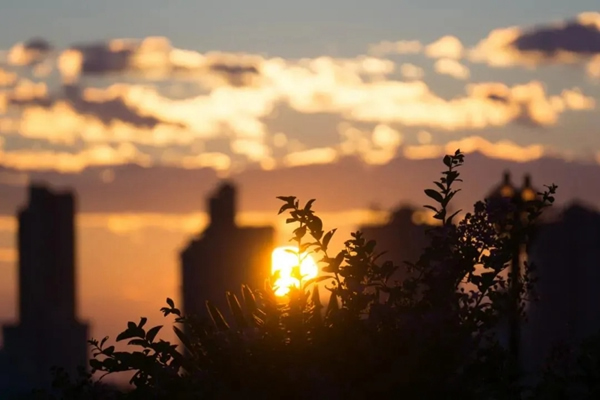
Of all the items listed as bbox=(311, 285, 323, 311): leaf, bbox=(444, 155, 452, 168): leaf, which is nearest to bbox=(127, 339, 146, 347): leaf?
bbox=(311, 285, 323, 311): leaf

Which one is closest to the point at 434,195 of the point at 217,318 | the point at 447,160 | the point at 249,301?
the point at 447,160

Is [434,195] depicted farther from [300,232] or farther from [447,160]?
[300,232]

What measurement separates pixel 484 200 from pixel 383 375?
147 centimetres

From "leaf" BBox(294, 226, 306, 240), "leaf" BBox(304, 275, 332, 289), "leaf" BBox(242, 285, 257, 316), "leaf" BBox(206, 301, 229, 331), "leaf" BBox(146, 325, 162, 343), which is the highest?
"leaf" BBox(294, 226, 306, 240)

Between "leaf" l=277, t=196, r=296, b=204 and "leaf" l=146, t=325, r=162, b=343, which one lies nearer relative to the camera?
"leaf" l=146, t=325, r=162, b=343

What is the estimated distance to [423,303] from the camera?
733 cm

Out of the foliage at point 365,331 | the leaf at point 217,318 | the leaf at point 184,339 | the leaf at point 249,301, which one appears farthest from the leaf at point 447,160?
the leaf at point 184,339

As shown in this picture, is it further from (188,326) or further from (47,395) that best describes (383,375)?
(47,395)

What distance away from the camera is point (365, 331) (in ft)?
23.0

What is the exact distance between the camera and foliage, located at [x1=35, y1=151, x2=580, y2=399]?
6766mm

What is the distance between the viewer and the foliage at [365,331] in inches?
266

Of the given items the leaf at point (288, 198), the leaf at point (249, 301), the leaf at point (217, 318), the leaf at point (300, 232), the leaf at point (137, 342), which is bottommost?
the leaf at point (137, 342)

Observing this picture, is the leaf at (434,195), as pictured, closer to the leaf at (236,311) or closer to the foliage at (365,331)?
the foliage at (365,331)

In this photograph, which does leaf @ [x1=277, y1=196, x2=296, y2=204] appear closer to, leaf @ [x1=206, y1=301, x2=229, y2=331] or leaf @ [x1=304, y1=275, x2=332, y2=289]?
leaf @ [x1=304, y1=275, x2=332, y2=289]
